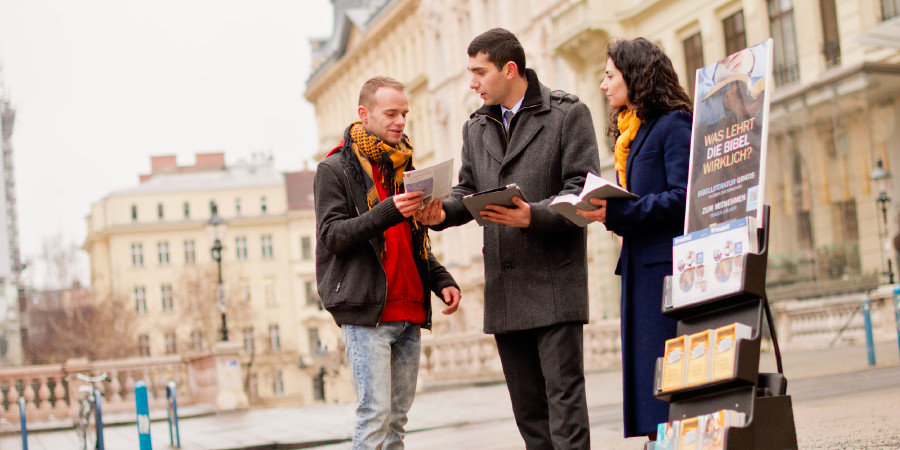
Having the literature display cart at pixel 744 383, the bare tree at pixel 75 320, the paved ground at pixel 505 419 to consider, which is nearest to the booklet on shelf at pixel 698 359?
the literature display cart at pixel 744 383

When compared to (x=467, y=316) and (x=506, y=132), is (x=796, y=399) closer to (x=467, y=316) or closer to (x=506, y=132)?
(x=506, y=132)

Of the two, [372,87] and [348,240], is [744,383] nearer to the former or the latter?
[348,240]

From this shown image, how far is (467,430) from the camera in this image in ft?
45.0

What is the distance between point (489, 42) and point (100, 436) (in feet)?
25.8

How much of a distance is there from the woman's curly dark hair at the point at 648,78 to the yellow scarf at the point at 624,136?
55mm

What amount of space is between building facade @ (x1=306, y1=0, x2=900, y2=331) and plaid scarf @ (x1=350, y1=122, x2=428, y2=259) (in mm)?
7688

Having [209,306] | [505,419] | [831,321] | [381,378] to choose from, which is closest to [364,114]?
[381,378]

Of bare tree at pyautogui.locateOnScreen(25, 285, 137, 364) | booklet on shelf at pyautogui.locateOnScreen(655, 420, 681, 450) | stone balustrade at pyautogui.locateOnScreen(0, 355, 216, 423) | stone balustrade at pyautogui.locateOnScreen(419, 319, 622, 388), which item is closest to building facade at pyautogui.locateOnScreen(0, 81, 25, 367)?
bare tree at pyautogui.locateOnScreen(25, 285, 137, 364)

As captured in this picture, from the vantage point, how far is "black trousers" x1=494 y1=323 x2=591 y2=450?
5242mm

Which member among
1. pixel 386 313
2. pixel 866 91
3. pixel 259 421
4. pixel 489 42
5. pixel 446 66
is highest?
pixel 446 66

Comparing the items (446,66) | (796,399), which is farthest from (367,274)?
(446,66)

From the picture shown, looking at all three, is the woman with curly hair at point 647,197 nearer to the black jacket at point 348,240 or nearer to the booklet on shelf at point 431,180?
the booklet on shelf at point 431,180

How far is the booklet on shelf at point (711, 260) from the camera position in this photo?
181 inches

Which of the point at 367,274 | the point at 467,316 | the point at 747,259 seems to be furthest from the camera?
the point at 467,316
